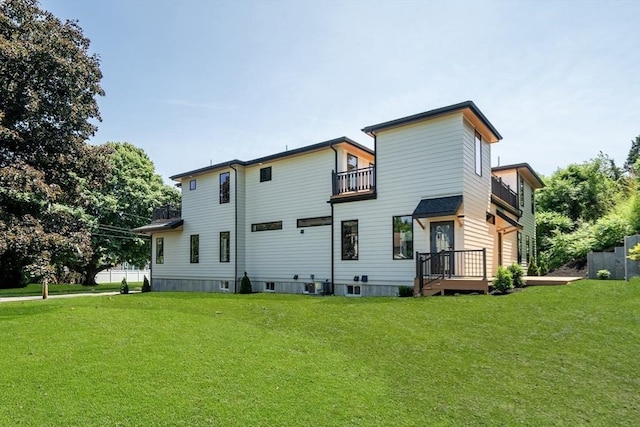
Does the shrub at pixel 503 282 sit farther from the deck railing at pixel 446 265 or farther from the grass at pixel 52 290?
the grass at pixel 52 290

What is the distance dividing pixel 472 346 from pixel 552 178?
2790cm

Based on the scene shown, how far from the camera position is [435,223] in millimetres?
13570

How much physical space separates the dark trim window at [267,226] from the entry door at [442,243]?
7.27 m

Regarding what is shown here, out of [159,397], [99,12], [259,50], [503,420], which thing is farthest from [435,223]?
[99,12]

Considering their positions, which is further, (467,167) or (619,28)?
(467,167)

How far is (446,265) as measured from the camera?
42.2 ft

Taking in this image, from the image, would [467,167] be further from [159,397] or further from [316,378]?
[159,397]

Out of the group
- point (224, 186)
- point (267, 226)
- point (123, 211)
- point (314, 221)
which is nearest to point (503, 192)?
point (314, 221)

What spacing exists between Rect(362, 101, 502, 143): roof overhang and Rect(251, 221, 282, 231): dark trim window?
19.9 feet

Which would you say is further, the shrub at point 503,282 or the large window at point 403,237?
the large window at point 403,237

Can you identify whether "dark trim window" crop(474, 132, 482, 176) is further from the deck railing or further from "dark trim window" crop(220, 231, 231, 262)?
"dark trim window" crop(220, 231, 231, 262)

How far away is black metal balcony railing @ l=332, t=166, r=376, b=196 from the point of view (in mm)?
15453

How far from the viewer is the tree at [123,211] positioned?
1114 inches

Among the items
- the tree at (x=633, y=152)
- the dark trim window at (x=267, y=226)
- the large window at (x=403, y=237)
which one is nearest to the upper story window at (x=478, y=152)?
the large window at (x=403, y=237)
